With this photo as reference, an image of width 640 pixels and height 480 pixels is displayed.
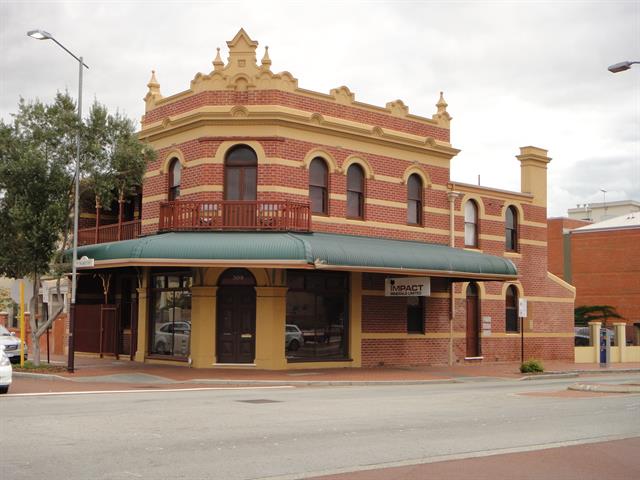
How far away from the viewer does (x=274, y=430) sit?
447 inches

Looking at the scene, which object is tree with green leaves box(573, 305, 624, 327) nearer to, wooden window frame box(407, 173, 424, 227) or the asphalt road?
wooden window frame box(407, 173, 424, 227)

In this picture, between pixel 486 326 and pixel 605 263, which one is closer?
pixel 486 326

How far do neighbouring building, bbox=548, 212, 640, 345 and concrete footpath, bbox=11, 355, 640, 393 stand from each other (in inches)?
975

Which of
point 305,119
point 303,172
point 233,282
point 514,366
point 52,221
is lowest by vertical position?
point 514,366

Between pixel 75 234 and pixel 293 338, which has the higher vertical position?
pixel 75 234

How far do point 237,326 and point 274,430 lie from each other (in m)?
13.2

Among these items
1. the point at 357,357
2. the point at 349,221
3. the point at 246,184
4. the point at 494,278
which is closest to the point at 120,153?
the point at 246,184

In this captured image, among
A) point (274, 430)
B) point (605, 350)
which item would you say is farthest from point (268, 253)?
point (605, 350)

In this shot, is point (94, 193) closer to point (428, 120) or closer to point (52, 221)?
point (52, 221)

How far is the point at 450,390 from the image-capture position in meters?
20.0

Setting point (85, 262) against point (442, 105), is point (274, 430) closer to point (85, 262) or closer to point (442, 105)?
point (85, 262)

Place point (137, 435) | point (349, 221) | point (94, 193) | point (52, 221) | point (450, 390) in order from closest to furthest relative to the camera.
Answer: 1. point (137, 435)
2. point (450, 390)
3. point (52, 221)
4. point (94, 193)
5. point (349, 221)

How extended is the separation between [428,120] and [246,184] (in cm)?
788

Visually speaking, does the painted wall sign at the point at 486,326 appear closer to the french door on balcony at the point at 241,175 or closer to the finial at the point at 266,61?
the french door on balcony at the point at 241,175
